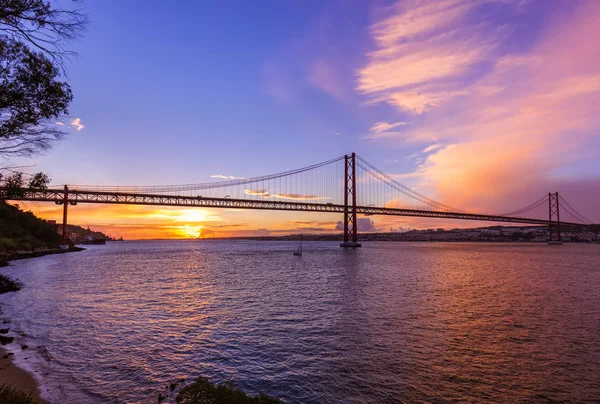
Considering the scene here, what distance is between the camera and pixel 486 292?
26.9 meters

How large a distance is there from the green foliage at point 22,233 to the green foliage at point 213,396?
59.9 meters

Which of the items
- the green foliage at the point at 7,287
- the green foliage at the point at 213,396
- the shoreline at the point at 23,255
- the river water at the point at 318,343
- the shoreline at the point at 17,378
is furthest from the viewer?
the shoreline at the point at 23,255

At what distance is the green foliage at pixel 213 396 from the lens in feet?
25.7

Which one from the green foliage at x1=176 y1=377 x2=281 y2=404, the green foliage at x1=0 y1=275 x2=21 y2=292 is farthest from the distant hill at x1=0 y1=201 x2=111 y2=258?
the green foliage at x1=176 y1=377 x2=281 y2=404

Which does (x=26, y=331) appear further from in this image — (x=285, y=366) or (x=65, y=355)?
(x=285, y=366)

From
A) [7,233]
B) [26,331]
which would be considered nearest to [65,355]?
[26,331]

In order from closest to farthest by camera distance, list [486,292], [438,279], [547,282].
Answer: [486,292], [547,282], [438,279]

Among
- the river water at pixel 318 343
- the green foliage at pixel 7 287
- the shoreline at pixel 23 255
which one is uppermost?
the river water at pixel 318 343

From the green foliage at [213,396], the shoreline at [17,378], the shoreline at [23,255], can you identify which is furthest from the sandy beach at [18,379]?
the shoreline at [23,255]

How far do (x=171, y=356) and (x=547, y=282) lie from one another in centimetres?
3593

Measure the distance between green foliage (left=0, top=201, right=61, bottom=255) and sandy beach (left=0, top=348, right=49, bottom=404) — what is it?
53837mm

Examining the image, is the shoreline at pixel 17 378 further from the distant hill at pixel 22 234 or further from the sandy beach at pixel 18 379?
the distant hill at pixel 22 234

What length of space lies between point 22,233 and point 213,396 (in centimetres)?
8761

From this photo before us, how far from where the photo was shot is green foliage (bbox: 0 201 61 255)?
59812 mm
